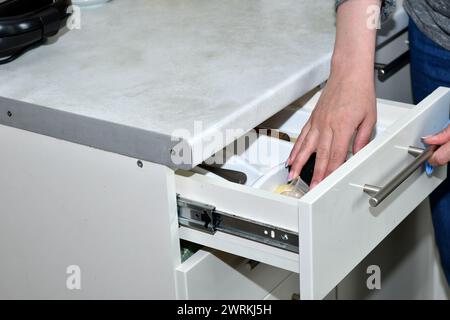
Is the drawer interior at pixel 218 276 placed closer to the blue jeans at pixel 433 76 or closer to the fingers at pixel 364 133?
the fingers at pixel 364 133

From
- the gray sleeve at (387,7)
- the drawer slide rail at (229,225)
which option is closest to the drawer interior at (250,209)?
the drawer slide rail at (229,225)

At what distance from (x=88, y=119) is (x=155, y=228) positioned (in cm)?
15

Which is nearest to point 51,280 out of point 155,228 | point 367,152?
point 155,228

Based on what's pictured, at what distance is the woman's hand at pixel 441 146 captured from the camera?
1004mm

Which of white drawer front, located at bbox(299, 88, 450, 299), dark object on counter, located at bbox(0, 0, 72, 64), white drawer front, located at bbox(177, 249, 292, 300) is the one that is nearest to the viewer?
white drawer front, located at bbox(299, 88, 450, 299)

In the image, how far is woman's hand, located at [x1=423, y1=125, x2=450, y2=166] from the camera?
1.00 meters

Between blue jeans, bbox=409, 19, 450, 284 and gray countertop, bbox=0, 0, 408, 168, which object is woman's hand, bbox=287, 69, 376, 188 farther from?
blue jeans, bbox=409, 19, 450, 284

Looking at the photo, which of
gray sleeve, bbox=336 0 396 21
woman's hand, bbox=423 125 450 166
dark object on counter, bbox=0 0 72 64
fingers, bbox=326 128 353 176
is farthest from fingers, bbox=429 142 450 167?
dark object on counter, bbox=0 0 72 64

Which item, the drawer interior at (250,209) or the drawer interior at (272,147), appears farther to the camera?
the drawer interior at (272,147)

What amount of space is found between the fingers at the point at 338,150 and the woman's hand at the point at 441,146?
97 mm

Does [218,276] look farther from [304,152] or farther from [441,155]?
[441,155]

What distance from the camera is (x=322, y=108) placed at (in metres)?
1.03

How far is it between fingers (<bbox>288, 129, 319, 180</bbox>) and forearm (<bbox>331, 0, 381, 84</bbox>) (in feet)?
0.32

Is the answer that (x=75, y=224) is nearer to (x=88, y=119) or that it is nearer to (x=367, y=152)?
(x=88, y=119)
